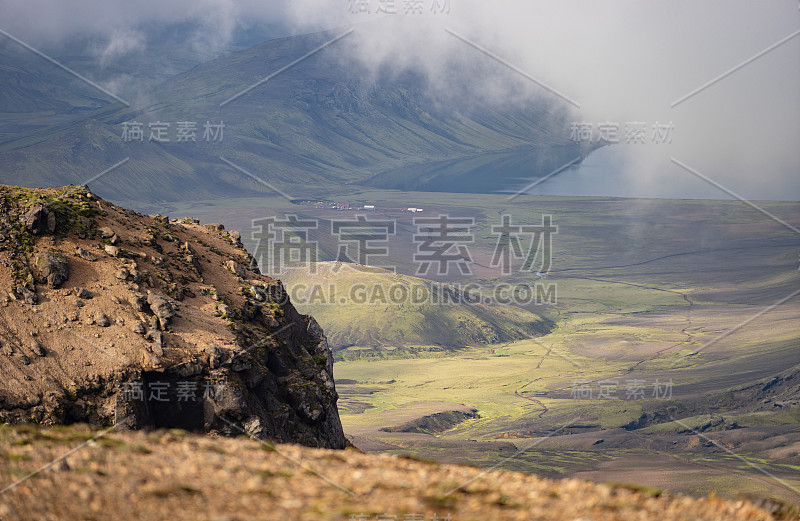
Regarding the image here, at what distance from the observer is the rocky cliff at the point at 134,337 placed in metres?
24.4

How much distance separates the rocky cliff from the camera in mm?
24375

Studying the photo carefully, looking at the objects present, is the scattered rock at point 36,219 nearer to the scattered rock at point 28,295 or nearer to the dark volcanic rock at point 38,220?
the dark volcanic rock at point 38,220

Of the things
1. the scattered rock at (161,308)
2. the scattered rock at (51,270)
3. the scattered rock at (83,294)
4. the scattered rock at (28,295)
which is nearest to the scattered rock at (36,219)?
the scattered rock at (51,270)

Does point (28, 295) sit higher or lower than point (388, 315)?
higher

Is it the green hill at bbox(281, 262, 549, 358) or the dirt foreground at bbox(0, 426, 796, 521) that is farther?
the green hill at bbox(281, 262, 549, 358)

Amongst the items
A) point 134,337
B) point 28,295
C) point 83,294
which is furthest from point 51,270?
point 134,337

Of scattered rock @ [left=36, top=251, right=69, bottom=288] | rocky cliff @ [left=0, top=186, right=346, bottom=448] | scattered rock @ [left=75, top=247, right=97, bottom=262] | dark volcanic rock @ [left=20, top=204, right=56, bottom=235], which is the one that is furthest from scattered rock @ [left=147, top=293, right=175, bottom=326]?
dark volcanic rock @ [left=20, top=204, right=56, bottom=235]

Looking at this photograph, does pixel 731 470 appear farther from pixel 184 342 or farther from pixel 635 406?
pixel 184 342

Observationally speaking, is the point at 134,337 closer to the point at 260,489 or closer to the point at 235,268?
the point at 235,268

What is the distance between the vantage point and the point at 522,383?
468 feet

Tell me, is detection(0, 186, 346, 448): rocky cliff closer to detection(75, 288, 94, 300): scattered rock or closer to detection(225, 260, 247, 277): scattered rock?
detection(75, 288, 94, 300): scattered rock

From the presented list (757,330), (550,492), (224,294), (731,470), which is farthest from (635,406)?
(550,492)

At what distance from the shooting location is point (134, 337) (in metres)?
25.8

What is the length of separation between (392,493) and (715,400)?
5205 inches
